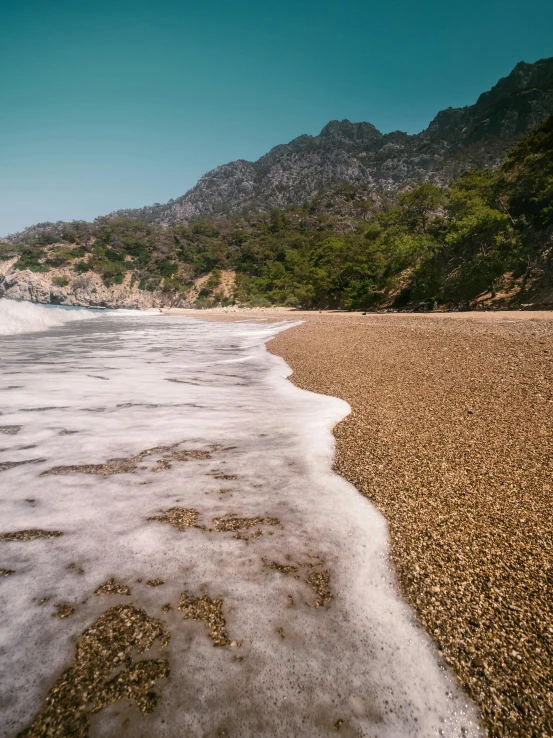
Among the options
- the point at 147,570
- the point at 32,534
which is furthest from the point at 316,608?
the point at 32,534

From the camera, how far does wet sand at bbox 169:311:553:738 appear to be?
5.13ft

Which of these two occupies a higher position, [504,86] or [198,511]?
[504,86]

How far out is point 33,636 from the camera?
1.82 metres

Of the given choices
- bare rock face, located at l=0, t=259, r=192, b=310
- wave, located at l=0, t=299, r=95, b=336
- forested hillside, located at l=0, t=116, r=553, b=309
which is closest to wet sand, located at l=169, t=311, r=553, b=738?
wave, located at l=0, t=299, r=95, b=336

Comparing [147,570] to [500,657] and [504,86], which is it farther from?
[504,86]

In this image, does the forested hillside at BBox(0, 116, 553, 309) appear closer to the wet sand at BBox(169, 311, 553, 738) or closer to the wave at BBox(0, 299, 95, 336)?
the wet sand at BBox(169, 311, 553, 738)

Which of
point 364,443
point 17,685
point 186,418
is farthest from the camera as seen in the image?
point 186,418

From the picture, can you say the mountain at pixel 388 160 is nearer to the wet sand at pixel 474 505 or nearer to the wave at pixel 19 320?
the wave at pixel 19 320

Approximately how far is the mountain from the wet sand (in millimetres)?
117473

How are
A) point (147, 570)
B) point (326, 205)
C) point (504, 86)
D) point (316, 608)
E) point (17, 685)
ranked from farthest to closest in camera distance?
point (504, 86), point (326, 205), point (147, 570), point (316, 608), point (17, 685)

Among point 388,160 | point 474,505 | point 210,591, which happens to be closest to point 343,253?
point 474,505

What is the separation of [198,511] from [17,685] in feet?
4.79

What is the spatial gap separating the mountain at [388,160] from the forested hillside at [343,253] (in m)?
44.1

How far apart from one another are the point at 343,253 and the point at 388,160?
493 ft
